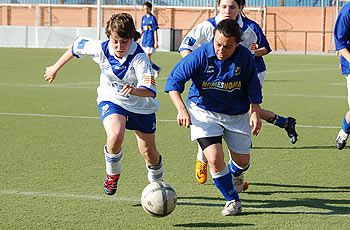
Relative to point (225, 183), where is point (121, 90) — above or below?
above

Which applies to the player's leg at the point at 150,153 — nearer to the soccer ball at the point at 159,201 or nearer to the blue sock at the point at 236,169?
the blue sock at the point at 236,169

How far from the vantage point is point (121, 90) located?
564 cm

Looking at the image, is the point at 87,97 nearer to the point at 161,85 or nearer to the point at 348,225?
the point at 161,85

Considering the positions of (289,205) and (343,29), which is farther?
(343,29)

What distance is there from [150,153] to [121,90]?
0.61 m

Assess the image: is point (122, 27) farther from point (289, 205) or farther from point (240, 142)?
point (289, 205)

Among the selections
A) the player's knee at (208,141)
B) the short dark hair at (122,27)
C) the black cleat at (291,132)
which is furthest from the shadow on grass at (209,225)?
the black cleat at (291,132)

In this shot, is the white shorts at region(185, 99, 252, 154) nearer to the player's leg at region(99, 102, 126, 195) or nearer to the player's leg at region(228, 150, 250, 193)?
the player's leg at region(228, 150, 250, 193)

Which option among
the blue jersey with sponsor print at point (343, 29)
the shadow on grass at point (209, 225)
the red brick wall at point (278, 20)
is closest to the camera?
the shadow on grass at point (209, 225)

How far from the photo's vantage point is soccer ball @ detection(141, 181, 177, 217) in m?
4.88

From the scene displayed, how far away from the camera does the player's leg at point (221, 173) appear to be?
514 cm

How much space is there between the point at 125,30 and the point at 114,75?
0.45 meters

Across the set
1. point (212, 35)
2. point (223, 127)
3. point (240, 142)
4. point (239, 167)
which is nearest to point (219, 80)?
point (223, 127)

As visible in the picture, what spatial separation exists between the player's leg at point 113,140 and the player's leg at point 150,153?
0.78ft
